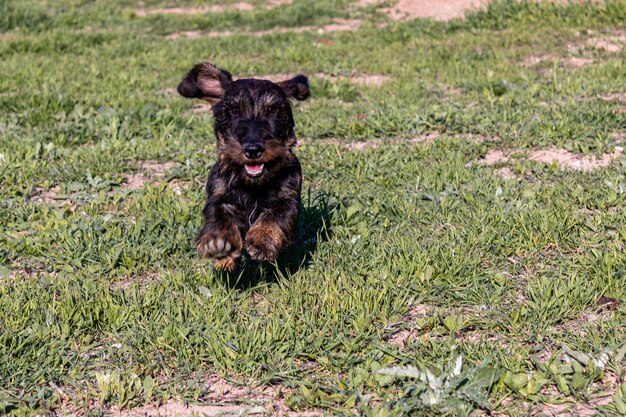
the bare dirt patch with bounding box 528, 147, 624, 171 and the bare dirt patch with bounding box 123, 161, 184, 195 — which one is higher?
the bare dirt patch with bounding box 123, 161, 184, 195

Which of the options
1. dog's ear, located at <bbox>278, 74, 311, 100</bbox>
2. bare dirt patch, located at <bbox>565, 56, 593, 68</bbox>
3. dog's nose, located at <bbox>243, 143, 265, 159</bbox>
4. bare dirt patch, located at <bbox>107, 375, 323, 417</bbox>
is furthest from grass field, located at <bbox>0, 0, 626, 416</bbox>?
dog's ear, located at <bbox>278, 74, 311, 100</bbox>

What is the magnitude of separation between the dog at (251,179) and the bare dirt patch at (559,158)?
3.14m

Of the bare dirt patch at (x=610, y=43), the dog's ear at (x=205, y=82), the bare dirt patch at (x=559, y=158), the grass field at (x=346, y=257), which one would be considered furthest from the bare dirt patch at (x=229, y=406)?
the bare dirt patch at (x=610, y=43)

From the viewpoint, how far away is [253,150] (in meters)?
4.48

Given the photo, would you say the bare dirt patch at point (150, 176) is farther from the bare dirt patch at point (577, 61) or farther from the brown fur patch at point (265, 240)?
the bare dirt patch at point (577, 61)

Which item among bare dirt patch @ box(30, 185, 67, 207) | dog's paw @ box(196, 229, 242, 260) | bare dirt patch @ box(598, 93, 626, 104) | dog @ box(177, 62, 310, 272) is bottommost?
bare dirt patch @ box(598, 93, 626, 104)

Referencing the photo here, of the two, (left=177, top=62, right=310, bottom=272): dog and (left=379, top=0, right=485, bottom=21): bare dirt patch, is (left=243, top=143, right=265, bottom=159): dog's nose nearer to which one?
(left=177, top=62, right=310, bottom=272): dog

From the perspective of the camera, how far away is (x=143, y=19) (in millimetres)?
17203

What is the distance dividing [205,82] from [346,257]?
158 cm

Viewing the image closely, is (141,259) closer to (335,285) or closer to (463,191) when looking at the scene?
(335,285)

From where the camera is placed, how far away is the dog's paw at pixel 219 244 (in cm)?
480

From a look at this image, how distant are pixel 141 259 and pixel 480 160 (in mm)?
3666

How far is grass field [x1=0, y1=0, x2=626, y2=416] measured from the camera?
4129mm

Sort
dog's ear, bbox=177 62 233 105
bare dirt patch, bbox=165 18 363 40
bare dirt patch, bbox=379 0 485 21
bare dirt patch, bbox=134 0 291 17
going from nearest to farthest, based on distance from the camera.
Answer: dog's ear, bbox=177 62 233 105, bare dirt patch, bbox=165 18 363 40, bare dirt patch, bbox=379 0 485 21, bare dirt patch, bbox=134 0 291 17
